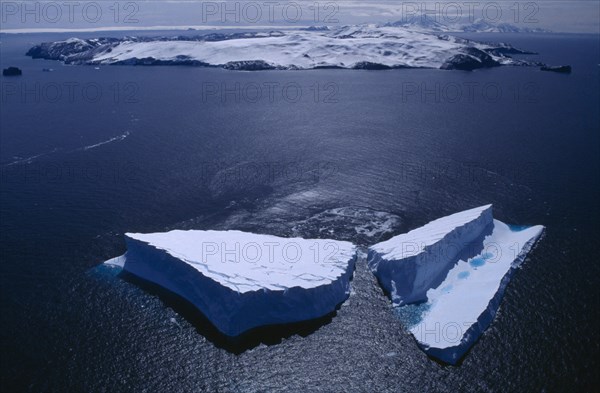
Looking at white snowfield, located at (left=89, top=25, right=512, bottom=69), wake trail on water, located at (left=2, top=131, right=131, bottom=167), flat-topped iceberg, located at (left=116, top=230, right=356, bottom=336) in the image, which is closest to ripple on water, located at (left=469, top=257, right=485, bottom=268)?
flat-topped iceberg, located at (left=116, top=230, right=356, bottom=336)

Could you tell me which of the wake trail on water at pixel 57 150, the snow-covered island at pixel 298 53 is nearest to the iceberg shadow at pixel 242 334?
the wake trail on water at pixel 57 150

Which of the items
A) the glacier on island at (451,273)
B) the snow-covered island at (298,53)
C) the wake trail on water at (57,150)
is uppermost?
the snow-covered island at (298,53)

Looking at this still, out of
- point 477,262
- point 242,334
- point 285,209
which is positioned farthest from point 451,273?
point 285,209

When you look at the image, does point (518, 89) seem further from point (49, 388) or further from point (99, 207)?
point (49, 388)

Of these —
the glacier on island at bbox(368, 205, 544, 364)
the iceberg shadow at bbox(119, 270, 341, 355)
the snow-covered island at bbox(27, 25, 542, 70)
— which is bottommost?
the iceberg shadow at bbox(119, 270, 341, 355)

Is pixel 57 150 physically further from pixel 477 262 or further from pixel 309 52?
pixel 309 52

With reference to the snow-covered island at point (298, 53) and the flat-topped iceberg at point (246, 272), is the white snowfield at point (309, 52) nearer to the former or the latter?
the snow-covered island at point (298, 53)

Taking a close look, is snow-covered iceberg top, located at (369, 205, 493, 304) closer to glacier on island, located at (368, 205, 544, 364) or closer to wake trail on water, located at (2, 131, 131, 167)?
glacier on island, located at (368, 205, 544, 364)
